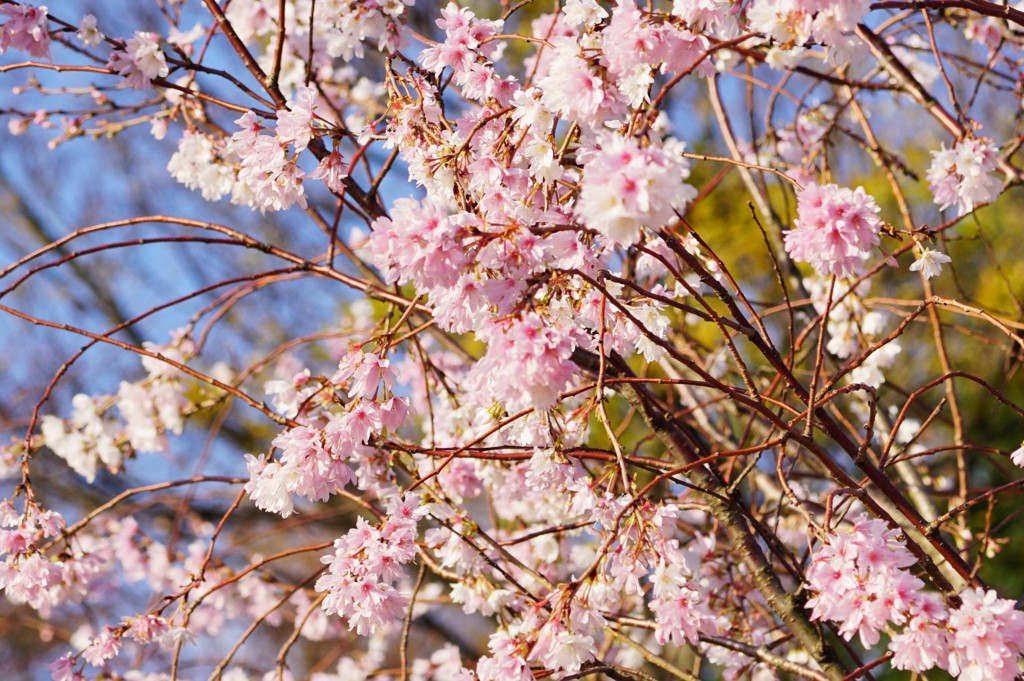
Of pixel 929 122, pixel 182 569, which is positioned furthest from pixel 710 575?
pixel 929 122

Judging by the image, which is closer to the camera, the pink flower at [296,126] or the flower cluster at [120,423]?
the pink flower at [296,126]

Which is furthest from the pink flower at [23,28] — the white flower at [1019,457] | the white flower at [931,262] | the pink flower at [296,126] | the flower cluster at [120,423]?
the white flower at [1019,457]

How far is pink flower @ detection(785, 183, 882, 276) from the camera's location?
117cm

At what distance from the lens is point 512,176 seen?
130 centimetres

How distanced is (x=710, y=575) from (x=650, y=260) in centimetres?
93

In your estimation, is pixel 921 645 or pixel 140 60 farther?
pixel 140 60

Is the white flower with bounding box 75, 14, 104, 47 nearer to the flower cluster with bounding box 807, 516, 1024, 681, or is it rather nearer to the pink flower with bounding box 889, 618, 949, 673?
the flower cluster with bounding box 807, 516, 1024, 681

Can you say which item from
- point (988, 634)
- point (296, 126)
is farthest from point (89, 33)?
point (988, 634)

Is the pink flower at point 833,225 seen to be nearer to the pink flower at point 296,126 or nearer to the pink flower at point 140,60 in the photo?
the pink flower at point 296,126

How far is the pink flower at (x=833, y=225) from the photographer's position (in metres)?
1.17

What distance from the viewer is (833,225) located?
1177 mm

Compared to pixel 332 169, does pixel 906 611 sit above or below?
below

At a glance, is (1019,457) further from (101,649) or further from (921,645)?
(101,649)

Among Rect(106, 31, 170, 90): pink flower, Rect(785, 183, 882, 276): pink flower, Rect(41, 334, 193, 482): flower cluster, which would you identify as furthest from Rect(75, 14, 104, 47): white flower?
Rect(785, 183, 882, 276): pink flower
